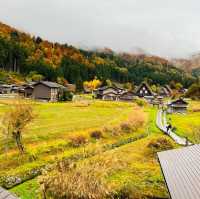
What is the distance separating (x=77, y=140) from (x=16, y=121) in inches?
335

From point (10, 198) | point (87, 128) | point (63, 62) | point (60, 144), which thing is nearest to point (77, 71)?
point (63, 62)

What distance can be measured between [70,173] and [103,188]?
2408 mm

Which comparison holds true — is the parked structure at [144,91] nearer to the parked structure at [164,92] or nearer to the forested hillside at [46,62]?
the forested hillside at [46,62]

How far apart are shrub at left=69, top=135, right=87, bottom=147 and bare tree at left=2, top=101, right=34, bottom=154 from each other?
6.48 m

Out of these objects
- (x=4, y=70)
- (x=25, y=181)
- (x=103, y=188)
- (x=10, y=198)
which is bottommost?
Answer: (x=25, y=181)

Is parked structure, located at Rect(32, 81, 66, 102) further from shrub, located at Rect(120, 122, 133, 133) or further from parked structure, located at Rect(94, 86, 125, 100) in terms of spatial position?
shrub, located at Rect(120, 122, 133, 133)

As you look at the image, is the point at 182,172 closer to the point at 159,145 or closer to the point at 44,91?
the point at 159,145

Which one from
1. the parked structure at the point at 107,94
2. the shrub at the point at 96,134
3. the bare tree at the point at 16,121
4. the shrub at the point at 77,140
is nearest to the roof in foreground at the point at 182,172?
the bare tree at the point at 16,121

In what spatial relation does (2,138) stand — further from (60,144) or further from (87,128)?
(87,128)

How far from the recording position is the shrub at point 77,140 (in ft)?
114

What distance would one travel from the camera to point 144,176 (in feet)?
88.9

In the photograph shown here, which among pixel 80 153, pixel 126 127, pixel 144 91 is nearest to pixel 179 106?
pixel 126 127

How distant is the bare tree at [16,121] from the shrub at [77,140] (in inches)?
255

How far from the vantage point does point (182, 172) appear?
54.2 ft
